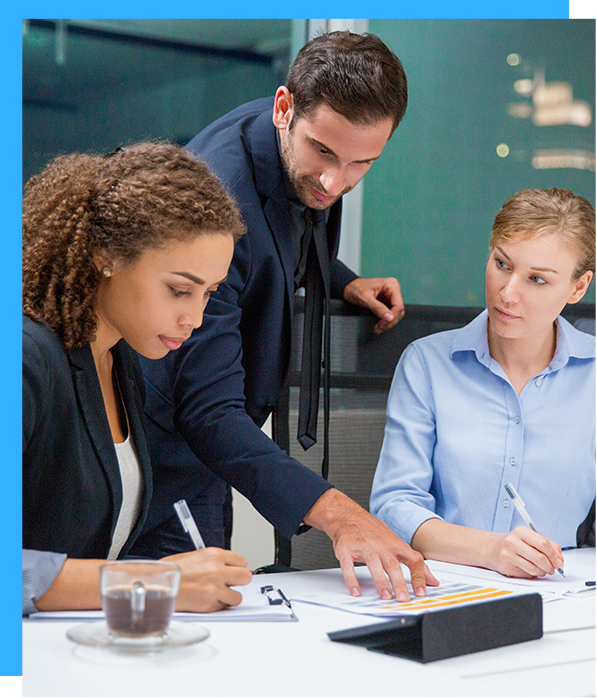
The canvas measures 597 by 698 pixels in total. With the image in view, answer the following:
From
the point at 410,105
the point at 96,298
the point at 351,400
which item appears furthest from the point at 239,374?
the point at 410,105

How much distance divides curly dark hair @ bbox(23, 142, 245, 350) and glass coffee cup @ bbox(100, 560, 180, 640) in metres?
0.33

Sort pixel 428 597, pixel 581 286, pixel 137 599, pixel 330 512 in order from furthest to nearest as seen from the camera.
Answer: pixel 581 286
pixel 330 512
pixel 428 597
pixel 137 599

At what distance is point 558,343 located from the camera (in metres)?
1.47

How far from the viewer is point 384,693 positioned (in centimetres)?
73

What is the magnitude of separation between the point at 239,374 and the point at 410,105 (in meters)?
0.74

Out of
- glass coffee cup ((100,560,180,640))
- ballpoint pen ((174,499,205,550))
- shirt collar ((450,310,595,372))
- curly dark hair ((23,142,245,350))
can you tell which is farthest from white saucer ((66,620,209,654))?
shirt collar ((450,310,595,372))

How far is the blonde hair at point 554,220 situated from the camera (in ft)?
4.59

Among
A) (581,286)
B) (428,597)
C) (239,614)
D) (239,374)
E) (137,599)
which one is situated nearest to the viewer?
(137,599)

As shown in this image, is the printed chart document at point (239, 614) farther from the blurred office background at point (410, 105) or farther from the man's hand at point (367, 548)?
the blurred office background at point (410, 105)

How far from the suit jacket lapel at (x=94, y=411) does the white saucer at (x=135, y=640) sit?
0.81 ft
